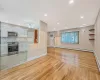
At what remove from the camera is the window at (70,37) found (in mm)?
7277

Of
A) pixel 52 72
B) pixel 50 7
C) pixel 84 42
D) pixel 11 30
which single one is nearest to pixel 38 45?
pixel 11 30

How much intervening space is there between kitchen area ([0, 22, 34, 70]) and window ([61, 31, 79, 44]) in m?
5.50

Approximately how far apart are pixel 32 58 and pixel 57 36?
6305mm

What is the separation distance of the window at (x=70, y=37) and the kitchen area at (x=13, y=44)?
550 cm

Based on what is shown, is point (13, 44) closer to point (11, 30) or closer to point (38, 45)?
point (11, 30)

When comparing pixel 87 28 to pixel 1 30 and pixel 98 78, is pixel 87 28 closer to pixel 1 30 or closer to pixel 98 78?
pixel 98 78

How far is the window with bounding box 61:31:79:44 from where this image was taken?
7.28 metres

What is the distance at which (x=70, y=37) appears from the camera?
785 cm

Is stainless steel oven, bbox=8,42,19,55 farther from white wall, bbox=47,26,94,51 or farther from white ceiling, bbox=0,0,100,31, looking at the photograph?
white wall, bbox=47,26,94,51

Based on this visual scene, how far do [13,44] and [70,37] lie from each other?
6492 mm

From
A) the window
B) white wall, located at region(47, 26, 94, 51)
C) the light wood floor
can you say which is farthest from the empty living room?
the window

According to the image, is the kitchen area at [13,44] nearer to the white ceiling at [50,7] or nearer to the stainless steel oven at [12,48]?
the stainless steel oven at [12,48]

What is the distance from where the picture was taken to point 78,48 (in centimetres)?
711

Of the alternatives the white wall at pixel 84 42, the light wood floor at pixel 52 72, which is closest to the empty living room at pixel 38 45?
the light wood floor at pixel 52 72
